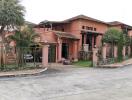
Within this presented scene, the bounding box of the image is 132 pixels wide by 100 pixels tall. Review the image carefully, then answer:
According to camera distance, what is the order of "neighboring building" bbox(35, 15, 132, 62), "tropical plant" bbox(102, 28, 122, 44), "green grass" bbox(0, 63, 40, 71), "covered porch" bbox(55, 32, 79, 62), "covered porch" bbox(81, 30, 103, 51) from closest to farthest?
"green grass" bbox(0, 63, 40, 71) → "neighboring building" bbox(35, 15, 132, 62) → "tropical plant" bbox(102, 28, 122, 44) → "covered porch" bbox(55, 32, 79, 62) → "covered porch" bbox(81, 30, 103, 51)

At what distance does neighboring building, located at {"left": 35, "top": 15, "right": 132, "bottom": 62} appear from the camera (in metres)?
35.0

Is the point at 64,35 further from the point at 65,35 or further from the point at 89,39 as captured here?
the point at 89,39

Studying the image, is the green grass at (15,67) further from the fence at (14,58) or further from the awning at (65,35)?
the awning at (65,35)

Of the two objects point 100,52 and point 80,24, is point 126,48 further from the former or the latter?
point 100,52

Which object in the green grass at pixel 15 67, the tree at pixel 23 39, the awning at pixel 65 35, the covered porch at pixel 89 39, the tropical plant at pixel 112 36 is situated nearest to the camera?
the green grass at pixel 15 67

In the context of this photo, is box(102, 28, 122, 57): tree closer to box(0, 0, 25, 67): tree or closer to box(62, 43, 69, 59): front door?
box(62, 43, 69, 59): front door

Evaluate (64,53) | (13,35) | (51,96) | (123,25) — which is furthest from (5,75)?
(123,25)

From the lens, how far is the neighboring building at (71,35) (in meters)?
35.0

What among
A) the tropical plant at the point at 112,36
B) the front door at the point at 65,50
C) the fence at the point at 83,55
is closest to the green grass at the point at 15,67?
the front door at the point at 65,50

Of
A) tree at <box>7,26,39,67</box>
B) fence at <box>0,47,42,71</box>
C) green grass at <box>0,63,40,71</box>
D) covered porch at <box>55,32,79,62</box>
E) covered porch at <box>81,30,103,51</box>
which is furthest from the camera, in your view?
covered porch at <box>81,30,103,51</box>

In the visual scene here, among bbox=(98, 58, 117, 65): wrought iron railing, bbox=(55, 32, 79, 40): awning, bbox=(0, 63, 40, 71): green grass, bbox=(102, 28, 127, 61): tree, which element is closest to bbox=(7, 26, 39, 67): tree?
bbox=(0, 63, 40, 71): green grass

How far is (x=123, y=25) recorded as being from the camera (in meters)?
49.5

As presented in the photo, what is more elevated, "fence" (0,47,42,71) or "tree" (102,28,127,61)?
"tree" (102,28,127,61)

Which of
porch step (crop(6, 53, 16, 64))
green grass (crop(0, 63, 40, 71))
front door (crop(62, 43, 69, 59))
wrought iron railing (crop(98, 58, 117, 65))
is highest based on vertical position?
front door (crop(62, 43, 69, 59))
